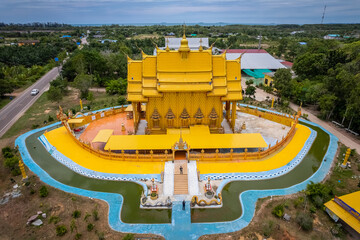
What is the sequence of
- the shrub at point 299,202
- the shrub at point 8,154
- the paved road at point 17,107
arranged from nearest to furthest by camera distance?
the shrub at point 299,202, the shrub at point 8,154, the paved road at point 17,107

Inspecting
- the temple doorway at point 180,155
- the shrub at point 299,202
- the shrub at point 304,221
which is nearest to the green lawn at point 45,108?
the temple doorway at point 180,155

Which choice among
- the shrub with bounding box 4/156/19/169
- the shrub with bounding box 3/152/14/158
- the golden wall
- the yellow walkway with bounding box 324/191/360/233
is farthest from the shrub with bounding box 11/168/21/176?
the yellow walkway with bounding box 324/191/360/233

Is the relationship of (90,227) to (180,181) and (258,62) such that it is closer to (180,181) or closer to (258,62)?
(180,181)

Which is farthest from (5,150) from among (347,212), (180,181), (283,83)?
(283,83)

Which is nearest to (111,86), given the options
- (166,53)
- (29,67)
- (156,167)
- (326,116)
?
(166,53)

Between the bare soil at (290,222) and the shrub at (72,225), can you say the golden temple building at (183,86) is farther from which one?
the shrub at (72,225)
